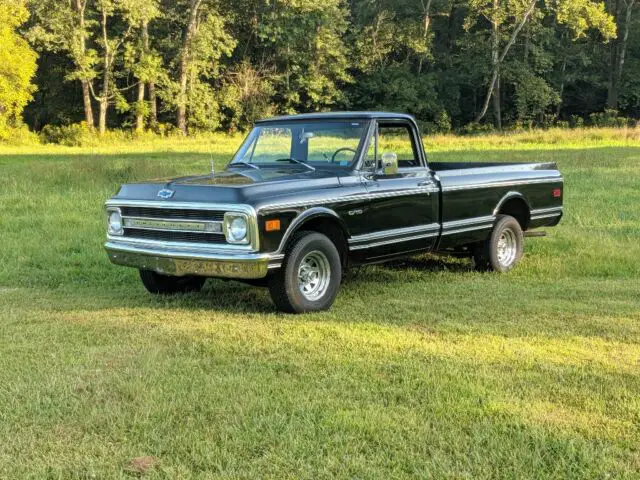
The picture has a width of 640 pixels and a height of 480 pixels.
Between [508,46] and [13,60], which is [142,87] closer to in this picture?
[13,60]

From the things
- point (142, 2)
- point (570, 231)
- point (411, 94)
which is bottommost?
point (570, 231)

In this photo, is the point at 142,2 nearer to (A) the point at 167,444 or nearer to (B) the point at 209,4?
(B) the point at 209,4

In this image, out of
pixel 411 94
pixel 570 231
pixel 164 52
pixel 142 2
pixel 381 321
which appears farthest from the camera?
pixel 411 94

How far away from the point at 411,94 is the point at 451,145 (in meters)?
21.6

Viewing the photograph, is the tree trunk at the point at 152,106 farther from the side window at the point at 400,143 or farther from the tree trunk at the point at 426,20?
the side window at the point at 400,143

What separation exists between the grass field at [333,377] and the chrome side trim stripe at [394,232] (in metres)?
0.60

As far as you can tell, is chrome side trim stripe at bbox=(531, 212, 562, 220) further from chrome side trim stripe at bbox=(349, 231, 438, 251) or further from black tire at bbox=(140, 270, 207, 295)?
black tire at bbox=(140, 270, 207, 295)

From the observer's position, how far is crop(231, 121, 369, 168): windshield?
7188 millimetres

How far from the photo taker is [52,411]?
400 cm

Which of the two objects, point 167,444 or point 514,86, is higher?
point 514,86

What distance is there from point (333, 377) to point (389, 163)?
3057mm

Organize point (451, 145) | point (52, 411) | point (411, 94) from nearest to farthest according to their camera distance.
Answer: point (52, 411) < point (451, 145) < point (411, 94)

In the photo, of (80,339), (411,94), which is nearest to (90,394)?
(80,339)

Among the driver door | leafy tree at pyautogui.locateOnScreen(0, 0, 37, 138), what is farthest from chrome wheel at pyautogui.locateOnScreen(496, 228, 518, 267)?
leafy tree at pyautogui.locateOnScreen(0, 0, 37, 138)
